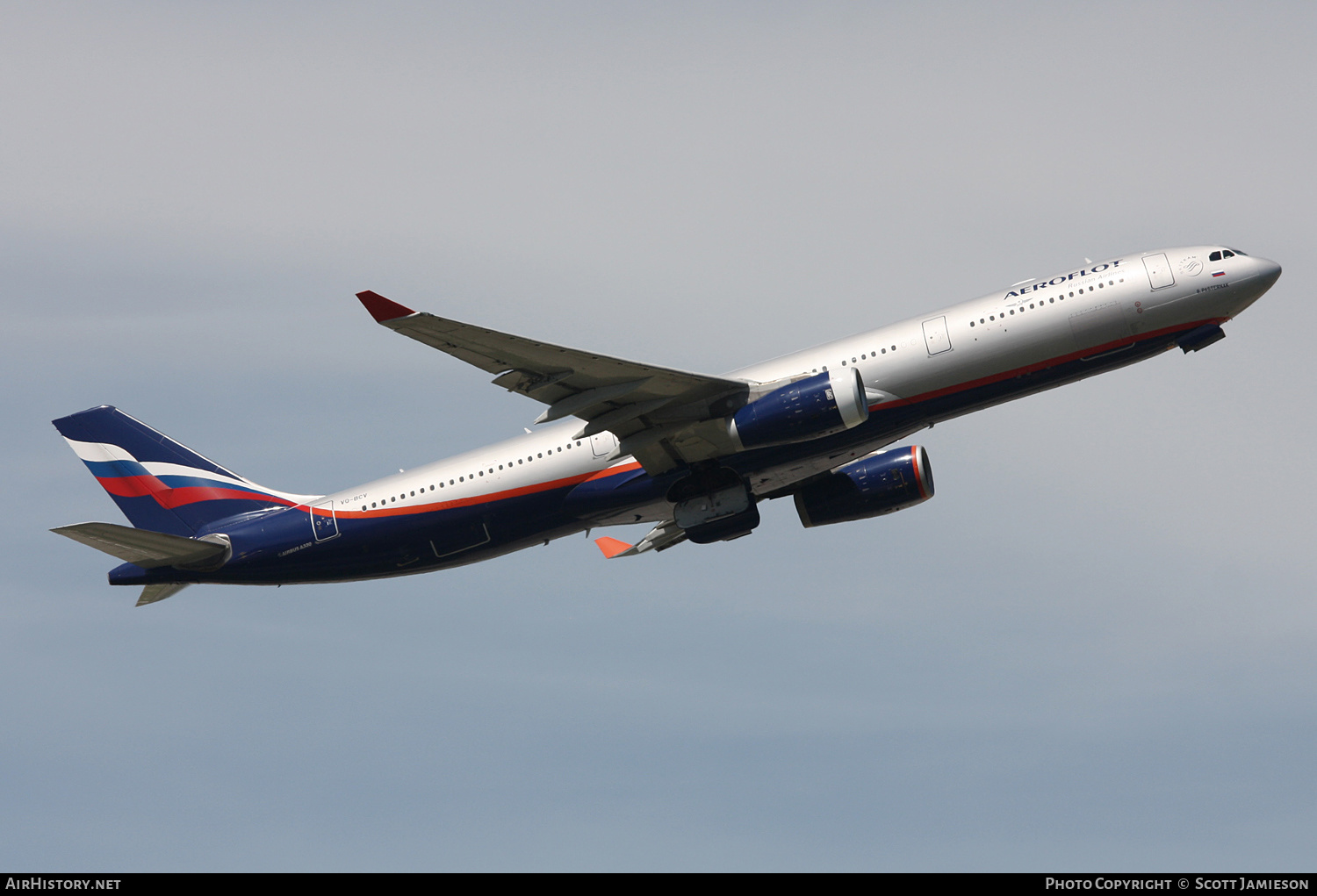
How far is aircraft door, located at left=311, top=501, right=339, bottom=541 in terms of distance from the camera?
4412 cm

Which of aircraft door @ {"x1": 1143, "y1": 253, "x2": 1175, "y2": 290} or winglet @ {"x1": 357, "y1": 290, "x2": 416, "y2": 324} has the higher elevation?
aircraft door @ {"x1": 1143, "y1": 253, "x2": 1175, "y2": 290}

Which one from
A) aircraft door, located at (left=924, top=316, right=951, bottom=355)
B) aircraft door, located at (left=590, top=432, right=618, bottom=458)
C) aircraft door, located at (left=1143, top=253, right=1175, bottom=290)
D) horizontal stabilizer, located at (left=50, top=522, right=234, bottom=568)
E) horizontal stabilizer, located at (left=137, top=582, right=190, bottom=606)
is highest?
aircraft door, located at (left=1143, top=253, right=1175, bottom=290)

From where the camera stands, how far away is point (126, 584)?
146ft

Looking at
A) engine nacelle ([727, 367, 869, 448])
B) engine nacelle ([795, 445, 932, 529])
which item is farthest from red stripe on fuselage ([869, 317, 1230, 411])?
engine nacelle ([795, 445, 932, 529])

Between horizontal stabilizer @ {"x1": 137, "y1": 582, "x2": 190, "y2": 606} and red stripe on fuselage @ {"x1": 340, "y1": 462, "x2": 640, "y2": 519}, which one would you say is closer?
red stripe on fuselage @ {"x1": 340, "y1": 462, "x2": 640, "y2": 519}

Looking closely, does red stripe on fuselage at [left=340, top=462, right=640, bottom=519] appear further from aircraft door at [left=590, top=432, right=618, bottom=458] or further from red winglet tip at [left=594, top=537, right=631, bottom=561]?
red winglet tip at [left=594, top=537, right=631, bottom=561]

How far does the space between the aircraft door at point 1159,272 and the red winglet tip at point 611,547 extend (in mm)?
19759

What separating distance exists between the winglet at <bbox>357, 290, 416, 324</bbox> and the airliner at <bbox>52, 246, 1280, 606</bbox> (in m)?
0.05

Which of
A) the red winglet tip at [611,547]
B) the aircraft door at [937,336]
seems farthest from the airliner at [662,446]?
Answer: the red winglet tip at [611,547]

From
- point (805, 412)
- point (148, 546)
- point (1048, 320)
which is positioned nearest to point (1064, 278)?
point (1048, 320)

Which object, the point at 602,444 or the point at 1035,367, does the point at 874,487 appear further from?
the point at 602,444

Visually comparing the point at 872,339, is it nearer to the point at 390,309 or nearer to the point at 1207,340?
the point at 1207,340

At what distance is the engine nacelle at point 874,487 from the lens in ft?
148

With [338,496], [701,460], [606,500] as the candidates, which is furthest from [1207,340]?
[338,496]
